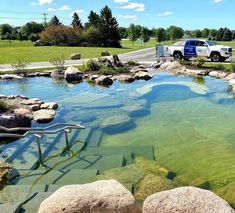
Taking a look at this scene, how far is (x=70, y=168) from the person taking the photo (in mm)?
9508

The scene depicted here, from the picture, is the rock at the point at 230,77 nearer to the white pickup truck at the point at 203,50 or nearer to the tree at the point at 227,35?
the white pickup truck at the point at 203,50

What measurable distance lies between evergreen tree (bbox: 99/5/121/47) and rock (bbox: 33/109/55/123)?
5331 cm

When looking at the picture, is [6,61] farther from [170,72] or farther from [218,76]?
[218,76]

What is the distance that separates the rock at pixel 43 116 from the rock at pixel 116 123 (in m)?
2.43

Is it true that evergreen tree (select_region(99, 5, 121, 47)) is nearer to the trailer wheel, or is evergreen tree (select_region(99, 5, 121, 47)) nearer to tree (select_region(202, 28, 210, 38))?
the trailer wheel

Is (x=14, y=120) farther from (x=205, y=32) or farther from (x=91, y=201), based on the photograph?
(x=205, y=32)

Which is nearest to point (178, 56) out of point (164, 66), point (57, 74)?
point (164, 66)

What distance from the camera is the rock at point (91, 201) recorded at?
553cm

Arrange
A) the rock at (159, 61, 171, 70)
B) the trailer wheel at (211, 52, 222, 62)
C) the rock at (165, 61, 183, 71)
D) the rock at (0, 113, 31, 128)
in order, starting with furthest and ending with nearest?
the trailer wheel at (211, 52, 222, 62), the rock at (159, 61, 171, 70), the rock at (165, 61, 183, 71), the rock at (0, 113, 31, 128)

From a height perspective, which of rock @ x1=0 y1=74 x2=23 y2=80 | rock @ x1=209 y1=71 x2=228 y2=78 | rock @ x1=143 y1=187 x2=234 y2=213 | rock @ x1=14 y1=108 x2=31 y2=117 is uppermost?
rock @ x1=143 y1=187 x2=234 y2=213

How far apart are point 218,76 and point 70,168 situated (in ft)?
58.0

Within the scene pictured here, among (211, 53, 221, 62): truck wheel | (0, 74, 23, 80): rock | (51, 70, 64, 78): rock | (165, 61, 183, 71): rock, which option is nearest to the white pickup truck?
(211, 53, 221, 62): truck wheel

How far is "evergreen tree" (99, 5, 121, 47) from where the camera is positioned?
223 ft

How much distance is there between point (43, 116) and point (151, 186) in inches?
319
